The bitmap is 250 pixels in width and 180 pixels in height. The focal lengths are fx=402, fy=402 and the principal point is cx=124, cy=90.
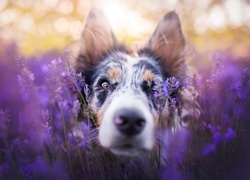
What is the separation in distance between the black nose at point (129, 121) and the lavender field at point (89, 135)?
0.70ft

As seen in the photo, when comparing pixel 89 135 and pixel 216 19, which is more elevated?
pixel 216 19

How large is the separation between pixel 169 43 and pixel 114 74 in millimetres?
545

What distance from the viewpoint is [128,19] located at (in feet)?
10.2

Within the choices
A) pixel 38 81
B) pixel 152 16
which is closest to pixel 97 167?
pixel 38 81

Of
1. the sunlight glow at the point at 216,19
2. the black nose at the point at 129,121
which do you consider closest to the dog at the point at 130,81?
the black nose at the point at 129,121

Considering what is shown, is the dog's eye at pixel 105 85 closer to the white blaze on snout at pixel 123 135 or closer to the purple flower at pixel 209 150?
the white blaze on snout at pixel 123 135

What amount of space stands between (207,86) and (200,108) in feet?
0.72

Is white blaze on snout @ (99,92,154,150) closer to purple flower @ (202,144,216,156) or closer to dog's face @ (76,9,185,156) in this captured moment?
dog's face @ (76,9,185,156)

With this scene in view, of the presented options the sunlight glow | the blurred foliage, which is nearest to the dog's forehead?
the blurred foliage

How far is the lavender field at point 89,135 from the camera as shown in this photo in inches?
106

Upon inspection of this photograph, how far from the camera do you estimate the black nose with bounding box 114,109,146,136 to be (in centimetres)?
256

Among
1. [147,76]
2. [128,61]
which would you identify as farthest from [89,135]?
[128,61]

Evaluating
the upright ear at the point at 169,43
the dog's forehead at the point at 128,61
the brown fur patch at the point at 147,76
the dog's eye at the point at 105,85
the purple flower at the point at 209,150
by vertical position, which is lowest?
the purple flower at the point at 209,150

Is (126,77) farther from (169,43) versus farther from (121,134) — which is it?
(121,134)
